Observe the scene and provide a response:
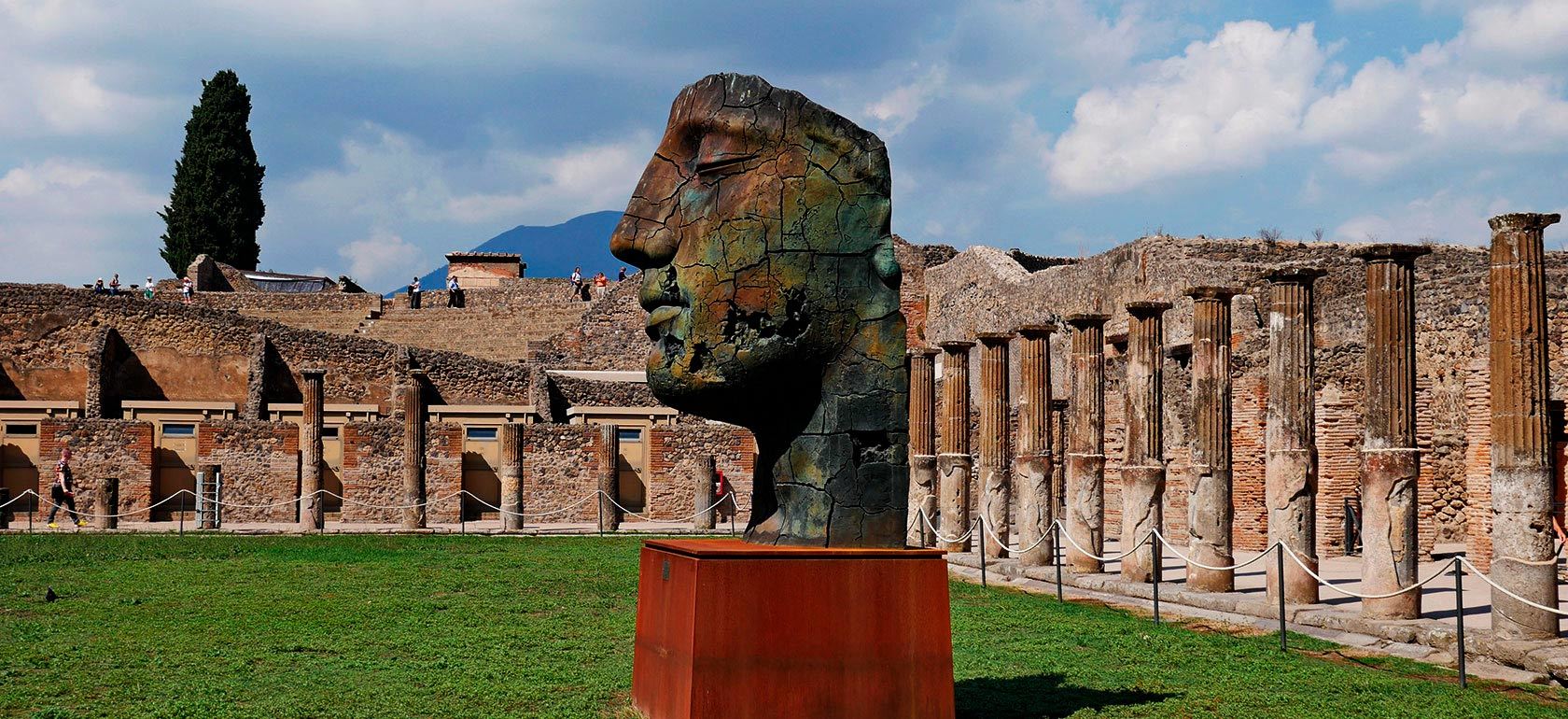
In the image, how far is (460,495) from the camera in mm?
27922

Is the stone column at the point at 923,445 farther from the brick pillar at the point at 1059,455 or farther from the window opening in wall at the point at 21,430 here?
the window opening in wall at the point at 21,430

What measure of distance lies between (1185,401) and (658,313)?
630 inches

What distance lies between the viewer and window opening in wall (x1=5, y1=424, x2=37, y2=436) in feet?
94.3

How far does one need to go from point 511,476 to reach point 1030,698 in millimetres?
20753

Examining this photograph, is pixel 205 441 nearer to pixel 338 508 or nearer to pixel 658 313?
pixel 338 508

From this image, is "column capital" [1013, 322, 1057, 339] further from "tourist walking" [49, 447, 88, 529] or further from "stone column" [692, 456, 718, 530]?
"tourist walking" [49, 447, 88, 529]

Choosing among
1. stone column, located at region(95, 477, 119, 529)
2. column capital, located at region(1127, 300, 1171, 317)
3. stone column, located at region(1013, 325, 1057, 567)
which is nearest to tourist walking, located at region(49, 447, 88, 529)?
stone column, located at region(95, 477, 119, 529)

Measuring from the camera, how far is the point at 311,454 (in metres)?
26.6

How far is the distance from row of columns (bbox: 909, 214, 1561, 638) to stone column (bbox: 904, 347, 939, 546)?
3 cm

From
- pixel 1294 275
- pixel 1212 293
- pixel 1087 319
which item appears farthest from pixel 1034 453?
pixel 1294 275

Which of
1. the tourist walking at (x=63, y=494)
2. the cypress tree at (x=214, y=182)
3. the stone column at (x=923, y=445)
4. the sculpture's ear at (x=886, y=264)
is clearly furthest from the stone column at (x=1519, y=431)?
the cypress tree at (x=214, y=182)

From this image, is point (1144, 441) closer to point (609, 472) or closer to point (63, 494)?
point (609, 472)

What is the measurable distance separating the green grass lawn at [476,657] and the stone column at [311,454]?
9846mm

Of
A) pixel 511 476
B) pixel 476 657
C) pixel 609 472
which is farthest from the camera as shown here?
pixel 511 476
